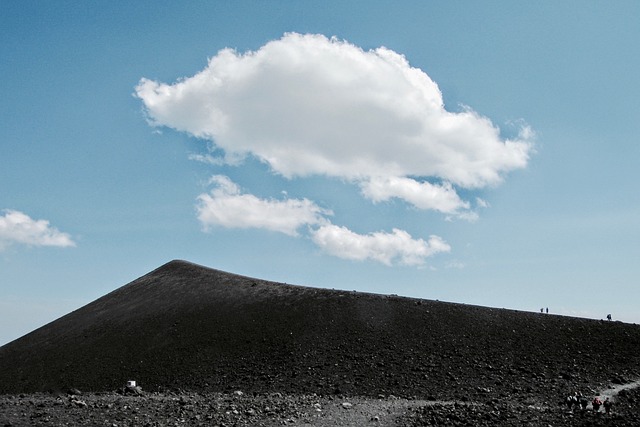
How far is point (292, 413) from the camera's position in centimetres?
2652

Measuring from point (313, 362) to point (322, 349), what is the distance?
6.79 ft

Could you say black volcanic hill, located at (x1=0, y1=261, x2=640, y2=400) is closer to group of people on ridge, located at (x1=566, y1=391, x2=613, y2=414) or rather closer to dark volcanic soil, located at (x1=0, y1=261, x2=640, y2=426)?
dark volcanic soil, located at (x1=0, y1=261, x2=640, y2=426)

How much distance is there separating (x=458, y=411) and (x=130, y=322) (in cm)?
3295

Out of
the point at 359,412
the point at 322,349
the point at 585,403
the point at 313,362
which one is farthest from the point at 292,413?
Answer: the point at 585,403

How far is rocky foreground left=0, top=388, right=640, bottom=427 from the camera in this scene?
2473 cm

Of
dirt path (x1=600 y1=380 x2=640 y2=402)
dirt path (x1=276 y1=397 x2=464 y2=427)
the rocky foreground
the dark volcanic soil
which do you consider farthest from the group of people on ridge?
dirt path (x1=276 y1=397 x2=464 y2=427)

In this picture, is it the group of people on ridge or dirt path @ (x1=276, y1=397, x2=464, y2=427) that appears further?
the group of people on ridge

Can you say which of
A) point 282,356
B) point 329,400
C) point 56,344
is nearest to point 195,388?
point 282,356

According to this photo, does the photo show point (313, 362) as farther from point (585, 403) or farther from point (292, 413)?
point (585, 403)

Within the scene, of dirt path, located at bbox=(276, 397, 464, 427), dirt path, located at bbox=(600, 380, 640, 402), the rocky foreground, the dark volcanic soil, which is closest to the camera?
the rocky foreground

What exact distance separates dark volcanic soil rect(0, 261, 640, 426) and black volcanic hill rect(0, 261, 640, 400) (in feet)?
0.45

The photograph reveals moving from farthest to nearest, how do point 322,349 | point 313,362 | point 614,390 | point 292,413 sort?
point 322,349 → point 313,362 → point 614,390 → point 292,413

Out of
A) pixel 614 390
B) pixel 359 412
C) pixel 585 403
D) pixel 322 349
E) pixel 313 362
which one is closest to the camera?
pixel 585 403

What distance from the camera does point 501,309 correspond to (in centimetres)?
4622
